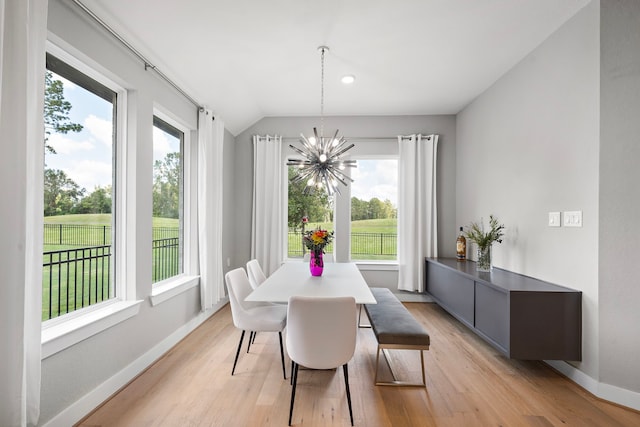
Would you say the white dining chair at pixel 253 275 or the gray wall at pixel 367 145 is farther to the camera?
the gray wall at pixel 367 145

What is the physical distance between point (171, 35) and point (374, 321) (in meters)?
2.79

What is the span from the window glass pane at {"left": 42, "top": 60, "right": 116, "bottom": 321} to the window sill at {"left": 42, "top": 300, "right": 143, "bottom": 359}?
0.25 ft

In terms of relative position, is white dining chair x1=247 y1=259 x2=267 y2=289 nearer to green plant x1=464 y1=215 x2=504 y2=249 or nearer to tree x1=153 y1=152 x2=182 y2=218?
tree x1=153 y1=152 x2=182 y2=218

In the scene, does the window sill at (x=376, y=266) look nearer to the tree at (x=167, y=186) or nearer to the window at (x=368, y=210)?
the window at (x=368, y=210)

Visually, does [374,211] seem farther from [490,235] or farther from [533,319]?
[533,319]

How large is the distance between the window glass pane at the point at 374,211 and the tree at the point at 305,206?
43 centimetres

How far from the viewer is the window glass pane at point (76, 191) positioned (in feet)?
6.06

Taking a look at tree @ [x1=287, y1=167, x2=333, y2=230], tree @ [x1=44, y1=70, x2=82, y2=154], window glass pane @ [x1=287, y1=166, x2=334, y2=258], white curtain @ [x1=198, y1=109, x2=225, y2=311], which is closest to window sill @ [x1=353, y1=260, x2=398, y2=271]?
window glass pane @ [x1=287, y1=166, x2=334, y2=258]

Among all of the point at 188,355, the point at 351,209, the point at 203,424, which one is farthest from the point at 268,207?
the point at 203,424

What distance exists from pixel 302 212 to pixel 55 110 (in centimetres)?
328

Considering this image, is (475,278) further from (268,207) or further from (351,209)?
(268,207)

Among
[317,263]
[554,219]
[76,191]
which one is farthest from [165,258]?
[554,219]

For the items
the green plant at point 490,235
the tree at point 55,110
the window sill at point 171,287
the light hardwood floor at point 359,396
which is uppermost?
the tree at point 55,110

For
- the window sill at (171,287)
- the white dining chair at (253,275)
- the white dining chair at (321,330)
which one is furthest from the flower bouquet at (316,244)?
the window sill at (171,287)
